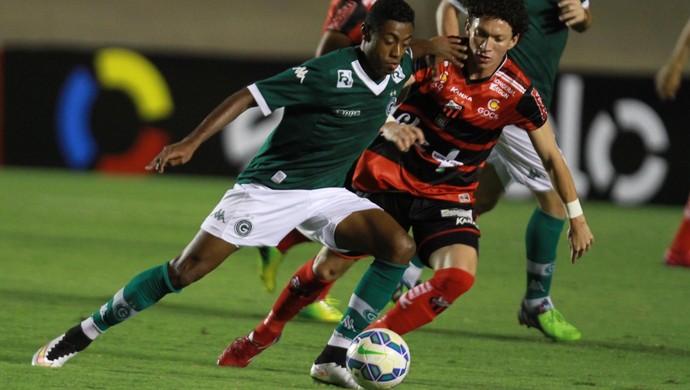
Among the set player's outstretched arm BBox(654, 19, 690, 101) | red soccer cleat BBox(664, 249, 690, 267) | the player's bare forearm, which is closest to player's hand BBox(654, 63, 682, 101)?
player's outstretched arm BBox(654, 19, 690, 101)

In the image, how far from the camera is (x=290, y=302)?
5.32 meters

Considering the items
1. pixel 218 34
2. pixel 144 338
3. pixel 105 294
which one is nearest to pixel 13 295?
pixel 105 294

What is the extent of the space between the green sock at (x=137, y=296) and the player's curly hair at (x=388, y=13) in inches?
47.7

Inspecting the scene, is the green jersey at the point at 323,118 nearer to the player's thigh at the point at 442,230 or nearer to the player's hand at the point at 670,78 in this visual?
the player's thigh at the point at 442,230

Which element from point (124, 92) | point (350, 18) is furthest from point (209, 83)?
point (350, 18)

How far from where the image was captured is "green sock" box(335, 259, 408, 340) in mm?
4984

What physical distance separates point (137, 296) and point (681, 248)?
502 cm

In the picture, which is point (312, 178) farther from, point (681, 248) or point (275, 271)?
point (681, 248)

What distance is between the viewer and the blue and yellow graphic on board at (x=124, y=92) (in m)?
14.1

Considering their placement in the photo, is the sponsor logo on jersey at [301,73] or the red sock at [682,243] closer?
the sponsor logo on jersey at [301,73]

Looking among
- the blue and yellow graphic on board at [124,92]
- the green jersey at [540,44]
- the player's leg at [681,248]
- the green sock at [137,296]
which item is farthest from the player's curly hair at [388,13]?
the blue and yellow graphic on board at [124,92]

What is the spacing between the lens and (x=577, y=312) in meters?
6.93

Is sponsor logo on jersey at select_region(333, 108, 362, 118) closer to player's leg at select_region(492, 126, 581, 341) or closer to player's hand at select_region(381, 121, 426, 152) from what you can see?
player's hand at select_region(381, 121, 426, 152)

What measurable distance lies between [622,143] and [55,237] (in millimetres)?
5996
